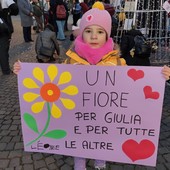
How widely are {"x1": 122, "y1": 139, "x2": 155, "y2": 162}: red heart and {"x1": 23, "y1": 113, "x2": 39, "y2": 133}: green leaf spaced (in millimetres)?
772

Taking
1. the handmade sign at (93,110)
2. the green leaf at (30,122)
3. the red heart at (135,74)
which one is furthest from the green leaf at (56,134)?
the red heart at (135,74)

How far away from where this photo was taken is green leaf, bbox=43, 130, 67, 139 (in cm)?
259

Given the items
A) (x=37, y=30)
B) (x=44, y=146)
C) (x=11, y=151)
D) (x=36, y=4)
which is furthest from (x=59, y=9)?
(x=44, y=146)

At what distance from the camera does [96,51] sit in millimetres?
2600

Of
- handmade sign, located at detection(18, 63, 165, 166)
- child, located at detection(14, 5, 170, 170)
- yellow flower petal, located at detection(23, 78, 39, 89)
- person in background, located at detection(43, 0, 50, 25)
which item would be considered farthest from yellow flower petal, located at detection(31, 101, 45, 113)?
person in background, located at detection(43, 0, 50, 25)

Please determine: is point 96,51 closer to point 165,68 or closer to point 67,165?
point 165,68

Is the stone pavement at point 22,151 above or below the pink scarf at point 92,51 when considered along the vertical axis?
below

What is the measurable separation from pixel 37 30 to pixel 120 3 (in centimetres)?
678

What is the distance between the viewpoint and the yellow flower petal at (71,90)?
8.04 ft

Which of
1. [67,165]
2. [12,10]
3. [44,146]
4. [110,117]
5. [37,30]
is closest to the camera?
[110,117]

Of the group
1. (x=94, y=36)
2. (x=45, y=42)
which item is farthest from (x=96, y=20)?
(x=45, y=42)

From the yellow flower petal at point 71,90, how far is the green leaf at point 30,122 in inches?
15.4

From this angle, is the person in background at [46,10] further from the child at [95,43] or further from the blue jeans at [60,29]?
the child at [95,43]

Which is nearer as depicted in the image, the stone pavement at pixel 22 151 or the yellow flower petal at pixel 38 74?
the yellow flower petal at pixel 38 74
